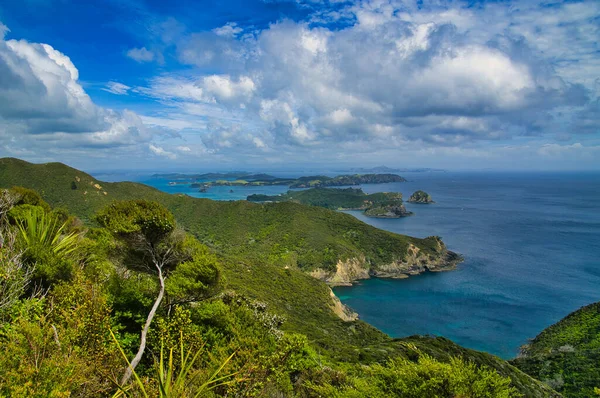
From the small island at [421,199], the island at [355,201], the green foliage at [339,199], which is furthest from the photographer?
the small island at [421,199]

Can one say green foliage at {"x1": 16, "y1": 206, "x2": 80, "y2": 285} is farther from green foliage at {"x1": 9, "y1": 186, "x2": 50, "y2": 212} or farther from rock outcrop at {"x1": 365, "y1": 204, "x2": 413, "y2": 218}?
rock outcrop at {"x1": 365, "y1": 204, "x2": 413, "y2": 218}

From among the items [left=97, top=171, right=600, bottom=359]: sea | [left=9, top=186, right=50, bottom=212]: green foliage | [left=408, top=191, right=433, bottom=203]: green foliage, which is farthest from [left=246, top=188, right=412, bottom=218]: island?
[left=9, top=186, right=50, bottom=212]: green foliage

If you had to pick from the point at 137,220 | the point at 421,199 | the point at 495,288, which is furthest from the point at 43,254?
the point at 421,199

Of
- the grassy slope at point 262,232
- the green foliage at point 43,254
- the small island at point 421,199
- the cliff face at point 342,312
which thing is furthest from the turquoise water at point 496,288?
the small island at point 421,199

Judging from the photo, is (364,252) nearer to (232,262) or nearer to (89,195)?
(232,262)

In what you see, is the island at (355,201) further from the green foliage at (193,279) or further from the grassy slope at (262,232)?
the green foliage at (193,279)

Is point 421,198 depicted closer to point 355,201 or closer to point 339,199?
point 355,201
